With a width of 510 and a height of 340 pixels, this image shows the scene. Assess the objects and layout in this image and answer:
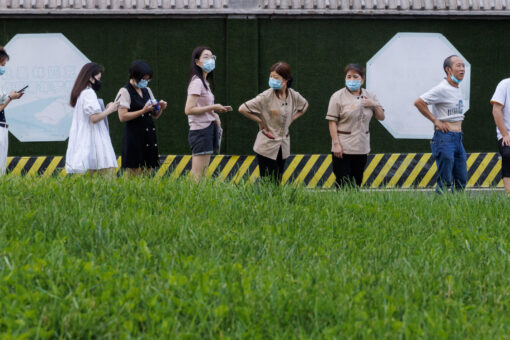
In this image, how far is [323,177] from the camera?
11.4m

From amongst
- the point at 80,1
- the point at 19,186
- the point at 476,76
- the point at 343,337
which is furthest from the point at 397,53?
the point at 343,337

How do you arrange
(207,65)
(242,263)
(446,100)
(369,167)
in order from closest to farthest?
(242,263), (446,100), (207,65), (369,167)

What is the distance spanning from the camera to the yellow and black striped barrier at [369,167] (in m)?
11.3

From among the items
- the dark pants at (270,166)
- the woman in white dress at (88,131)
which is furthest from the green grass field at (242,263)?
the dark pants at (270,166)

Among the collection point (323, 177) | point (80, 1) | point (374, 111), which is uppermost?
point (80, 1)

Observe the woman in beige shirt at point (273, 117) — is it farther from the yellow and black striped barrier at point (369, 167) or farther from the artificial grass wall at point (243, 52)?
the artificial grass wall at point (243, 52)

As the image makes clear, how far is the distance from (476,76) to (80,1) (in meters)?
6.52

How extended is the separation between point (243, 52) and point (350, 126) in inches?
138

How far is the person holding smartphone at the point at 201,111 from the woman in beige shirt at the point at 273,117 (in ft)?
1.25

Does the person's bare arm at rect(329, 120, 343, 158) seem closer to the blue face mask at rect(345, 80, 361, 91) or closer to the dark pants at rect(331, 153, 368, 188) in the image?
the dark pants at rect(331, 153, 368, 188)

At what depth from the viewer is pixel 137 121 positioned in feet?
27.2

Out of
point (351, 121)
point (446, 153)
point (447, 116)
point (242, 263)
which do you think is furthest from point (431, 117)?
point (242, 263)

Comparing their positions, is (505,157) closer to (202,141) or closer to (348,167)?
(348,167)

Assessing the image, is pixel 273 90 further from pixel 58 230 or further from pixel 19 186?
pixel 58 230
